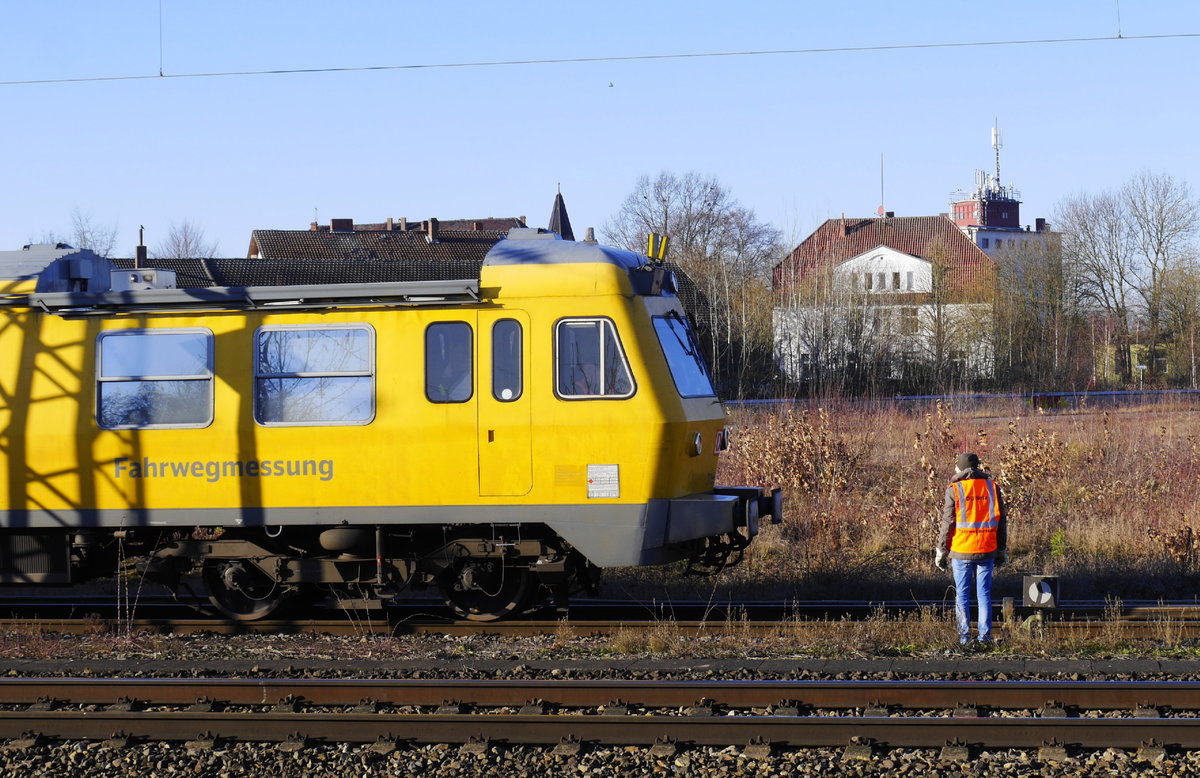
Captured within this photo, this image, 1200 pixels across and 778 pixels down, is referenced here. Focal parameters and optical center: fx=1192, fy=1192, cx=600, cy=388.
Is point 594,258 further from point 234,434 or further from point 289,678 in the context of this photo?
point 289,678

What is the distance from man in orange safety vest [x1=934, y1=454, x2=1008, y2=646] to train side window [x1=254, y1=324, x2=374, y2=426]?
4.86 metres

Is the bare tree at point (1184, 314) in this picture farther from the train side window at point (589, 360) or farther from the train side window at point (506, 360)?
the train side window at point (506, 360)

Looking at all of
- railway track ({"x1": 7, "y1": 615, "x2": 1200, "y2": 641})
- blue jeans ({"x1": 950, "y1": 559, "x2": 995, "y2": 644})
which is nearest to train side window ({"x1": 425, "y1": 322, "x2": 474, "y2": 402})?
railway track ({"x1": 7, "y1": 615, "x2": 1200, "y2": 641})

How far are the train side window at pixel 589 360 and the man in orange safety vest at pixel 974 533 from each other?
2845 mm

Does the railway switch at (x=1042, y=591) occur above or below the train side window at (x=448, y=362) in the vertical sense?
below

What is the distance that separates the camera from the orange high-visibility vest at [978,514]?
9.64 meters

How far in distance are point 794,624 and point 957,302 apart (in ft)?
123

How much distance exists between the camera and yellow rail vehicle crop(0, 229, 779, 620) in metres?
9.59

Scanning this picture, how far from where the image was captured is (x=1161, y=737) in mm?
6762

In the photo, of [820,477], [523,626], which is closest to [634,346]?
[523,626]

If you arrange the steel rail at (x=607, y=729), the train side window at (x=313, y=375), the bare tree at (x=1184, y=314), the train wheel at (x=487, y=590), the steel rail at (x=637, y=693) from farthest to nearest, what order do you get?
1. the bare tree at (x=1184, y=314)
2. the train wheel at (x=487, y=590)
3. the train side window at (x=313, y=375)
4. the steel rail at (x=637, y=693)
5. the steel rail at (x=607, y=729)

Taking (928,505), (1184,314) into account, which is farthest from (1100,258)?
(928,505)

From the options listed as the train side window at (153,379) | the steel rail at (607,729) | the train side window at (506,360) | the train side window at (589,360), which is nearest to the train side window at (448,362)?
the train side window at (506,360)

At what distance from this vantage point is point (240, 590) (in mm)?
10602
